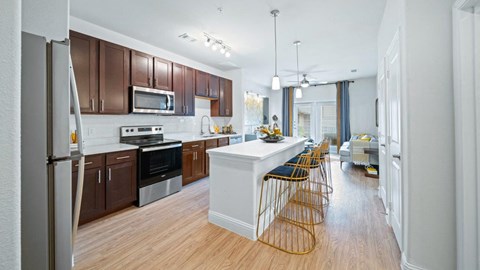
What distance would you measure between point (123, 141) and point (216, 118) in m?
2.58

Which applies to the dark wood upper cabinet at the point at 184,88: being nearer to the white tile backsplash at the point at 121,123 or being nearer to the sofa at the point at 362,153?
the white tile backsplash at the point at 121,123

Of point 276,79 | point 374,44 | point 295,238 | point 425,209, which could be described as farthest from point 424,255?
point 374,44

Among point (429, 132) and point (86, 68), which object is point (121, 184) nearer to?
point (86, 68)

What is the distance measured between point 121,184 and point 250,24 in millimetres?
2867

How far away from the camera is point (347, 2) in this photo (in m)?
2.41

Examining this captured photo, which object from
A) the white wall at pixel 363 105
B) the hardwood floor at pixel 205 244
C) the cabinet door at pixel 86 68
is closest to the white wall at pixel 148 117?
the cabinet door at pixel 86 68

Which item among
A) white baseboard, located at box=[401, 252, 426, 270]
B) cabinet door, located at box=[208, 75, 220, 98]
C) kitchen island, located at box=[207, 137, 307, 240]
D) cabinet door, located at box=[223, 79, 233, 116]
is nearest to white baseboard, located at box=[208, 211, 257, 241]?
kitchen island, located at box=[207, 137, 307, 240]

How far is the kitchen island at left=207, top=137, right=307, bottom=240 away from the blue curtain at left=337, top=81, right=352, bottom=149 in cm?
540

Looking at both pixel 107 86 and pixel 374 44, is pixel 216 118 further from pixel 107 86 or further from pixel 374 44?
pixel 374 44

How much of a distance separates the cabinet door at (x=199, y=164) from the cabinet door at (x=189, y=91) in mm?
851

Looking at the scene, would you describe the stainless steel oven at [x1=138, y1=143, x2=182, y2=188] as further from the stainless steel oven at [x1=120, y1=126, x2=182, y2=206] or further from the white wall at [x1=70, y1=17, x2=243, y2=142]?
the white wall at [x1=70, y1=17, x2=243, y2=142]

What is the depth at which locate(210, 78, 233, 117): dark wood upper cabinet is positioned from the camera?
16.9 ft

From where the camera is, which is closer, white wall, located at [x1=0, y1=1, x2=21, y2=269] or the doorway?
white wall, located at [x1=0, y1=1, x2=21, y2=269]

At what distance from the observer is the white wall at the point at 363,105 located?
6.54m
